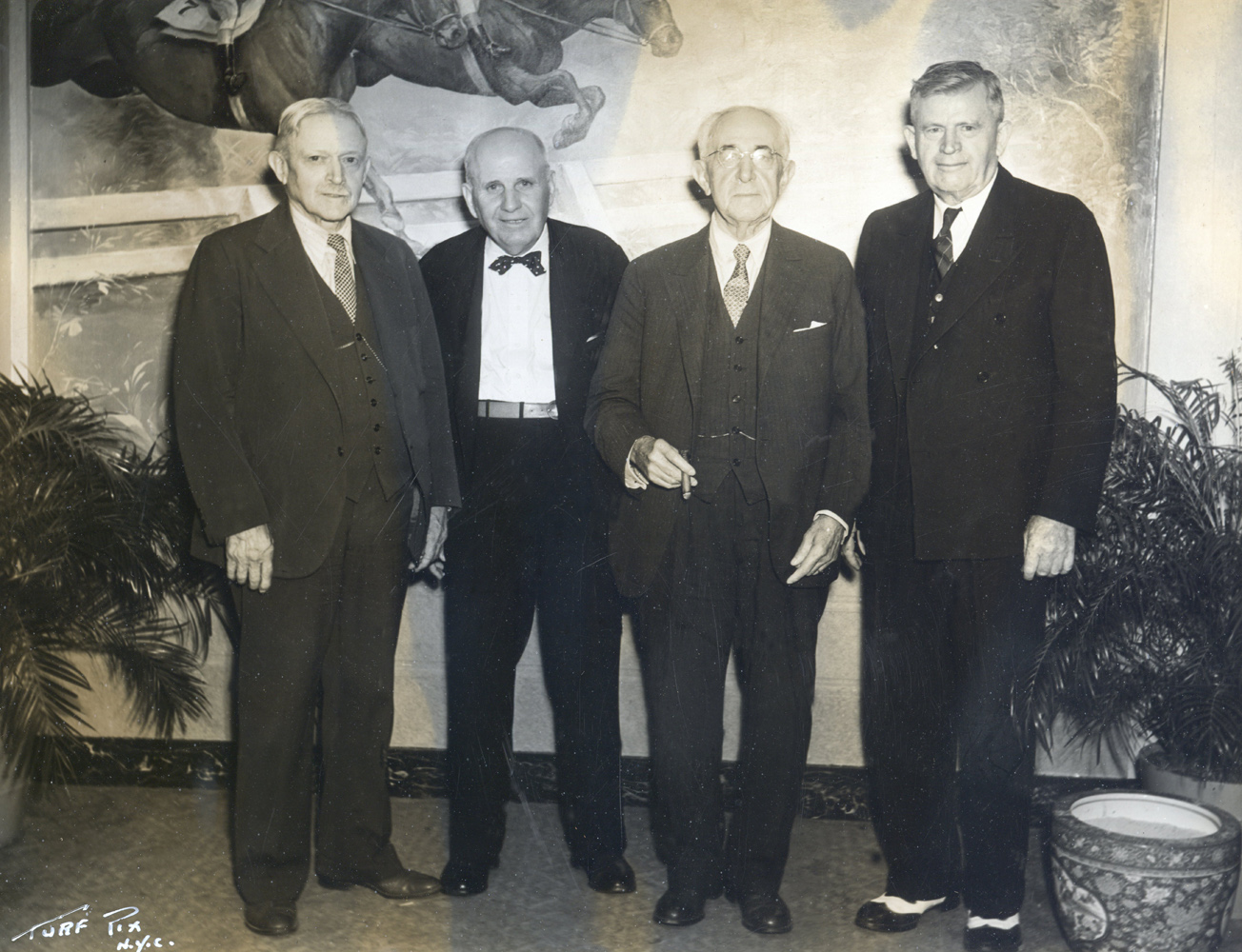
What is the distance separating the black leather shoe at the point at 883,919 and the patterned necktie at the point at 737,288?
166cm

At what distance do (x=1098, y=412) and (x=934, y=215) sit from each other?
2.24 feet

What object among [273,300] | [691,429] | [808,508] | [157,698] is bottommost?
[157,698]

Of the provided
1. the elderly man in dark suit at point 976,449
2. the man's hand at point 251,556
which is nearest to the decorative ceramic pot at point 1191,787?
the elderly man in dark suit at point 976,449

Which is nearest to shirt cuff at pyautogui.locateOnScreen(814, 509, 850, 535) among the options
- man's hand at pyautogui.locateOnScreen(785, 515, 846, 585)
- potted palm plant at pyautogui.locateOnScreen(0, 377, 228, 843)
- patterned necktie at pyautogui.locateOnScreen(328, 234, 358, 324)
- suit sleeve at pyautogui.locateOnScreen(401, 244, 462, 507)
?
man's hand at pyautogui.locateOnScreen(785, 515, 846, 585)

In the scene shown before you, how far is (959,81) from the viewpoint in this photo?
2.87 metres

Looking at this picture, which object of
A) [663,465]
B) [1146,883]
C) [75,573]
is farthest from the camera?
[75,573]

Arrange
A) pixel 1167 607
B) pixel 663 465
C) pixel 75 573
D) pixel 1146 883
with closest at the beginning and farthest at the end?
1. pixel 1146 883
2. pixel 663 465
3. pixel 1167 607
4. pixel 75 573

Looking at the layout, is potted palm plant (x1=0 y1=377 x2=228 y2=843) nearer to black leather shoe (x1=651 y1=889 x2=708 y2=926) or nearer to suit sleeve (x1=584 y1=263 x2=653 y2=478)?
suit sleeve (x1=584 y1=263 x2=653 y2=478)

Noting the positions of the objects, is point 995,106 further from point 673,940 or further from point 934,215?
point 673,940

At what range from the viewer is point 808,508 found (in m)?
2.92

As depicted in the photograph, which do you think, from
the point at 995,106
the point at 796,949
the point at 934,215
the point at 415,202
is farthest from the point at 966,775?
the point at 415,202

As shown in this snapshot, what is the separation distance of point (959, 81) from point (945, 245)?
0.42 m

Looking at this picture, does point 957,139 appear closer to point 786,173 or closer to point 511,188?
point 786,173

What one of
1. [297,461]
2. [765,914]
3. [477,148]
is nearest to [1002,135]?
[477,148]
